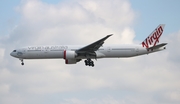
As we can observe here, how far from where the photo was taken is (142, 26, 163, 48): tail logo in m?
60.3

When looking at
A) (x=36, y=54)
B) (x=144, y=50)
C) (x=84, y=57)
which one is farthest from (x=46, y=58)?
(x=144, y=50)

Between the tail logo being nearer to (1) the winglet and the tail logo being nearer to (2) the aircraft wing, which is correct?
(1) the winglet

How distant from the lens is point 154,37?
61.8m

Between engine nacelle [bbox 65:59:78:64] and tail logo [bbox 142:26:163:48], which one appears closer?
tail logo [bbox 142:26:163:48]

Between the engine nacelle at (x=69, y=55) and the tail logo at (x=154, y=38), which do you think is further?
the tail logo at (x=154, y=38)

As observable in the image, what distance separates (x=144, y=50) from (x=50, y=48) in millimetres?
13018

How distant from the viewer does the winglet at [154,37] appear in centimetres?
6026

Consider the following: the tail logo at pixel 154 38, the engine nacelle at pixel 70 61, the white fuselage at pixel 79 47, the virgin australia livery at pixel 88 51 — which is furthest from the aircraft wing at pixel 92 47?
the tail logo at pixel 154 38

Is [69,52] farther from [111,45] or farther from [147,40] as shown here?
[147,40]

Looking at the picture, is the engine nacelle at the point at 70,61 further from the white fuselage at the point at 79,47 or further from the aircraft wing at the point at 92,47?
the aircraft wing at the point at 92,47

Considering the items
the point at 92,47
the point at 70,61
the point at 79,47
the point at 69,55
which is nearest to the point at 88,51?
the point at 92,47

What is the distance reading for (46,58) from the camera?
59062 mm

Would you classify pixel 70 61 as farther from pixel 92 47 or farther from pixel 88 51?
pixel 92 47

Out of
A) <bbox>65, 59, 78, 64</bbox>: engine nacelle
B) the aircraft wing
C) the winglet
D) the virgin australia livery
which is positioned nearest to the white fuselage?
the virgin australia livery
